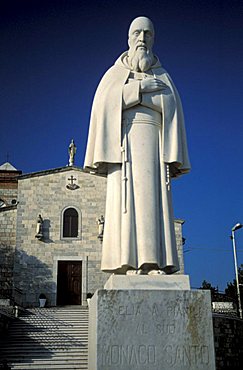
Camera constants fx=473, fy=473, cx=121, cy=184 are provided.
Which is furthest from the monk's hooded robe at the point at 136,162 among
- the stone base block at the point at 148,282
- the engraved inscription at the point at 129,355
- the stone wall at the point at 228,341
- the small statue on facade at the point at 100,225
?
the small statue on facade at the point at 100,225

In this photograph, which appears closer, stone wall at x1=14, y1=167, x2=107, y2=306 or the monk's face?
the monk's face

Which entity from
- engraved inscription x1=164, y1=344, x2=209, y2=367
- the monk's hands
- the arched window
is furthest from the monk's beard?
the arched window

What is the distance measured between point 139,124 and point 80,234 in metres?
27.3

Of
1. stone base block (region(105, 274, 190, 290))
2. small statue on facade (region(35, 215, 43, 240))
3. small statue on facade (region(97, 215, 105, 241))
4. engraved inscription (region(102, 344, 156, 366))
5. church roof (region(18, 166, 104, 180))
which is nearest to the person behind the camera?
engraved inscription (region(102, 344, 156, 366))

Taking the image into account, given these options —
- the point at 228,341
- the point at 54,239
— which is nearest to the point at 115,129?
the point at 228,341

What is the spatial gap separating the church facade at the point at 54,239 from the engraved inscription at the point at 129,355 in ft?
88.7

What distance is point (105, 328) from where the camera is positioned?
15.9 feet

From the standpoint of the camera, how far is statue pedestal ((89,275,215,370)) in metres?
4.79

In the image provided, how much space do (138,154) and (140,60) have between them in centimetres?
142

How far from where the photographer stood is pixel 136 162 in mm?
5957

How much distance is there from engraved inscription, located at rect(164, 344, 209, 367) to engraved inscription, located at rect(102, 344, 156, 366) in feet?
0.51

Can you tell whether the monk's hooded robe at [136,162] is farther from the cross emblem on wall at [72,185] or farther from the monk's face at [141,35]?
the cross emblem on wall at [72,185]

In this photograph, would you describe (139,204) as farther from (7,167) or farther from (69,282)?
(7,167)

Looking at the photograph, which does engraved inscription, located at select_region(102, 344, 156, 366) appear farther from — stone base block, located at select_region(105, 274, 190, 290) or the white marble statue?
the white marble statue
